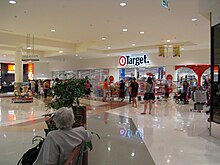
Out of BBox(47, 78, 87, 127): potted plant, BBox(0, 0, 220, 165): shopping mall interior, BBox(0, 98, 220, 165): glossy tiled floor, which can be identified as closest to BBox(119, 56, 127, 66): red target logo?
BBox(0, 0, 220, 165): shopping mall interior

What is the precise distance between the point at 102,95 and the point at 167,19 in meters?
8.24

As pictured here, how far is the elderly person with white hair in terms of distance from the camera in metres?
1.93

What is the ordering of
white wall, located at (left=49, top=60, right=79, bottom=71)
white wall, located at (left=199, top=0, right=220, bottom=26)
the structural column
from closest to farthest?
white wall, located at (left=199, top=0, right=220, bottom=26) → the structural column → white wall, located at (left=49, top=60, right=79, bottom=71)

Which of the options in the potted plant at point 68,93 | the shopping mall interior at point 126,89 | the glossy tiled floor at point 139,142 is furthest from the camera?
the shopping mall interior at point 126,89

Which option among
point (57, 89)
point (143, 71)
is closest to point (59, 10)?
point (57, 89)

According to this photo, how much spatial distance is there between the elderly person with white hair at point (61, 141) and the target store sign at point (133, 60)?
15181 mm

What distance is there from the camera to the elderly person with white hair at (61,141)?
1.93 meters

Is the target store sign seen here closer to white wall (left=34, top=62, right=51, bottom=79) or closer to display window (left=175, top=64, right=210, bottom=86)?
display window (left=175, top=64, right=210, bottom=86)

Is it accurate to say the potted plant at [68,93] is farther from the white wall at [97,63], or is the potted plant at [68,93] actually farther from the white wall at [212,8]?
the white wall at [97,63]

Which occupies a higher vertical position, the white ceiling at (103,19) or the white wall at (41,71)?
the white ceiling at (103,19)

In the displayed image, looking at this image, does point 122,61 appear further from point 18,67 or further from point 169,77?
point 18,67

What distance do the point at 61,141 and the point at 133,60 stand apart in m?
15.9

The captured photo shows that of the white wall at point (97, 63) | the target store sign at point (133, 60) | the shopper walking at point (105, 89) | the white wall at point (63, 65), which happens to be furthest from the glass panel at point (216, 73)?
the white wall at point (63, 65)

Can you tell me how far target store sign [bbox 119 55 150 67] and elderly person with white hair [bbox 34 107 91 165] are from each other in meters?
15.2
